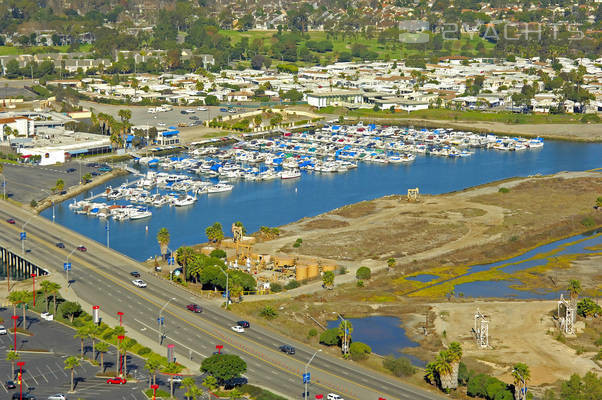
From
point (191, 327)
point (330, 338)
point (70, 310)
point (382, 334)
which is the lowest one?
point (382, 334)

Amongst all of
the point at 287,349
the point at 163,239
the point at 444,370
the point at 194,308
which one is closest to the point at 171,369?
the point at 287,349

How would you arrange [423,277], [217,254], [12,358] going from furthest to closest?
1. [423,277]
2. [217,254]
3. [12,358]

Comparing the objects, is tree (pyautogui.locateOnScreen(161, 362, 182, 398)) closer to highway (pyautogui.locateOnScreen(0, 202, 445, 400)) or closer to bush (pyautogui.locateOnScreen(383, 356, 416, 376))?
highway (pyautogui.locateOnScreen(0, 202, 445, 400))

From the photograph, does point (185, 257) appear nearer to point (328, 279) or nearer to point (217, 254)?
point (217, 254)

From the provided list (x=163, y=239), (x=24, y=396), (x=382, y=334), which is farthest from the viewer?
(x=163, y=239)

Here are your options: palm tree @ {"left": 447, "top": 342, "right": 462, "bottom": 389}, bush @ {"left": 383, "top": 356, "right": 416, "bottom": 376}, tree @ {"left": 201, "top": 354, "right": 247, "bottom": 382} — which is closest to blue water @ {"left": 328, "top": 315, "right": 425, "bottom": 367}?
bush @ {"left": 383, "top": 356, "right": 416, "bottom": 376}

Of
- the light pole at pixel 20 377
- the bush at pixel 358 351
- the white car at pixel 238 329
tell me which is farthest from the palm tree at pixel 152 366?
the bush at pixel 358 351

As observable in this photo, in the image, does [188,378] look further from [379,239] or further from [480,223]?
[480,223]
